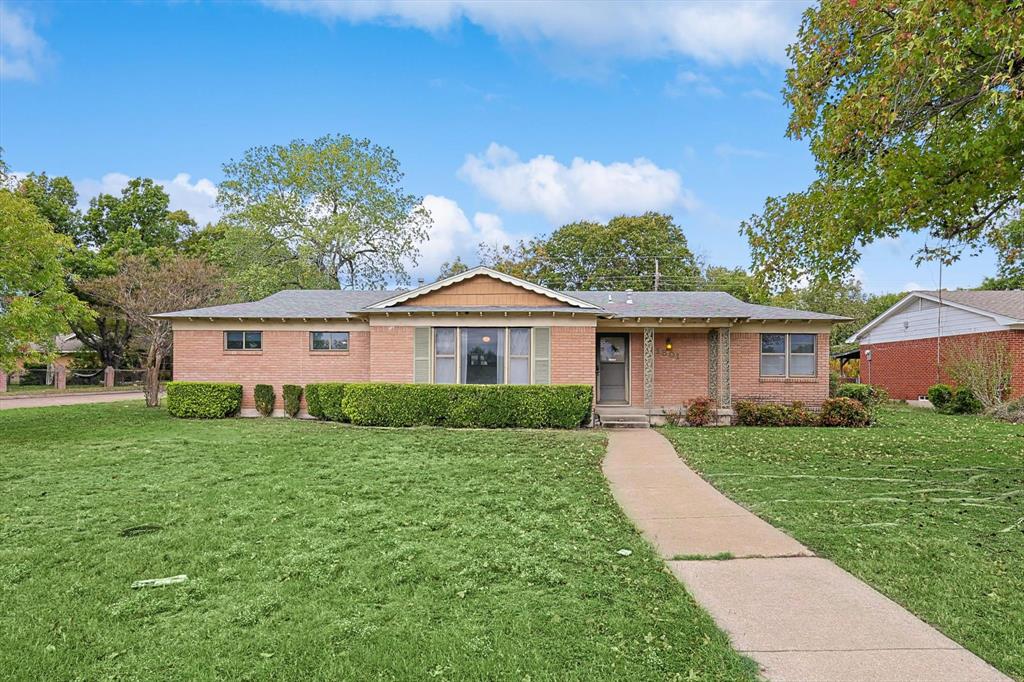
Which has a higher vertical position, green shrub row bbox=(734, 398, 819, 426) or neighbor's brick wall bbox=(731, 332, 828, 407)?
neighbor's brick wall bbox=(731, 332, 828, 407)

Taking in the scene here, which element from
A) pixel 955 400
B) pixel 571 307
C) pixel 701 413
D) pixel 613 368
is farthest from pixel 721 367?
Result: pixel 955 400

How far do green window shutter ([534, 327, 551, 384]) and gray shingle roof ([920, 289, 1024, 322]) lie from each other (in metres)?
15.6

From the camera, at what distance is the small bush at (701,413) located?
15.2 meters

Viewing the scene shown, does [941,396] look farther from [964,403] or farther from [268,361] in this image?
[268,361]

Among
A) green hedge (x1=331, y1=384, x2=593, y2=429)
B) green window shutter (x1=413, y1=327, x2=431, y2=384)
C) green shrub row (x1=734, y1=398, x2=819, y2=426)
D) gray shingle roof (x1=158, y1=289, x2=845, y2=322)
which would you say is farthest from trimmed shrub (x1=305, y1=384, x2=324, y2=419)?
green shrub row (x1=734, y1=398, x2=819, y2=426)

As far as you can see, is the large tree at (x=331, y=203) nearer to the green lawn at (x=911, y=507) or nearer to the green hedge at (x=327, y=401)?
the green hedge at (x=327, y=401)

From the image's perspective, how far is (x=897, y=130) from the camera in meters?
7.05

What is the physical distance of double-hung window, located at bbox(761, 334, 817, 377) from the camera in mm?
16453

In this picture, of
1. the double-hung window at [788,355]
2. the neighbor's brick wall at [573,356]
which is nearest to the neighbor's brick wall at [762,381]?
the double-hung window at [788,355]

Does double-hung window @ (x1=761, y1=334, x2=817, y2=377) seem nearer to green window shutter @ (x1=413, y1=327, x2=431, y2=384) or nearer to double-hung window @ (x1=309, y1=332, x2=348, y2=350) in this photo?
green window shutter @ (x1=413, y1=327, x2=431, y2=384)

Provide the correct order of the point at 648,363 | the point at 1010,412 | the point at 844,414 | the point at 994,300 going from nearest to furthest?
1. the point at 844,414
2. the point at 648,363
3. the point at 1010,412
4. the point at 994,300

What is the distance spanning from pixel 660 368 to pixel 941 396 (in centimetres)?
1060

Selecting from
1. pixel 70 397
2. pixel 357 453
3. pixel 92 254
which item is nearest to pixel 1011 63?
pixel 357 453

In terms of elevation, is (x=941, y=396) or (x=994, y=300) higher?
(x=994, y=300)
